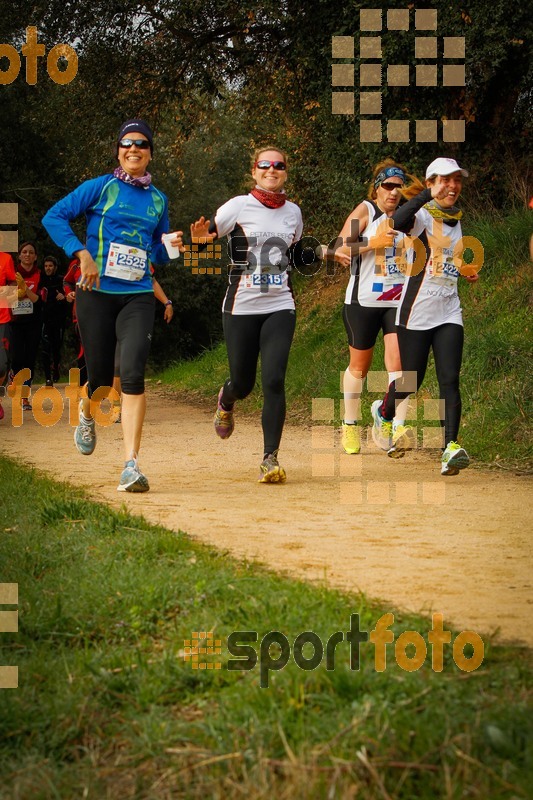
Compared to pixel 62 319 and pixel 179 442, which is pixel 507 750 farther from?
pixel 62 319

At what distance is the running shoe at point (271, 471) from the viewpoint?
8062mm

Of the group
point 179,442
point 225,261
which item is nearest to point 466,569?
point 179,442

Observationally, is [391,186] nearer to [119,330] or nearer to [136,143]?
[136,143]

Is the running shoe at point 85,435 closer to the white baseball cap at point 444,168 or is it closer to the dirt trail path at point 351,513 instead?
the dirt trail path at point 351,513

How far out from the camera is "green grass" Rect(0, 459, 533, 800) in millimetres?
2943

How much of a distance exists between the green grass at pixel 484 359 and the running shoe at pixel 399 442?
633mm

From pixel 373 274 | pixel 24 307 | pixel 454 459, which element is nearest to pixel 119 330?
pixel 454 459

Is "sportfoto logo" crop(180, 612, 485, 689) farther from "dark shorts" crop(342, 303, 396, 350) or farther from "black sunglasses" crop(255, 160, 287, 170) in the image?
"dark shorts" crop(342, 303, 396, 350)

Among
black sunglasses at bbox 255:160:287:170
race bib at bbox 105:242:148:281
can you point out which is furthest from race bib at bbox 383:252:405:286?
race bib at bbox 105:242:148:281

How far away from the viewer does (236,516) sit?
21.9ft

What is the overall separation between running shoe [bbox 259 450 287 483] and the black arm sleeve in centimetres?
183

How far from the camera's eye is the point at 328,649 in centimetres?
374

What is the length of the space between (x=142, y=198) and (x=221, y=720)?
510 centimetres

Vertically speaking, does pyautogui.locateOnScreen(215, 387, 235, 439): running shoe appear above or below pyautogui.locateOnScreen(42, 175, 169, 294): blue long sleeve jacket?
below
